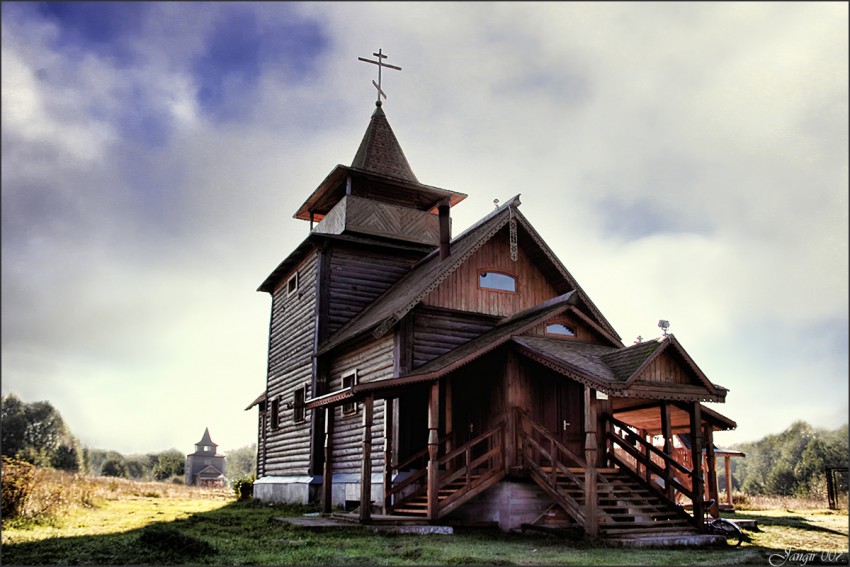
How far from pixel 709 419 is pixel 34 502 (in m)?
16.1

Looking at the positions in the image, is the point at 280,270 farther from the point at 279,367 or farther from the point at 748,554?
the point at 748,554

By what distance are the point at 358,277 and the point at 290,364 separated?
4.12m

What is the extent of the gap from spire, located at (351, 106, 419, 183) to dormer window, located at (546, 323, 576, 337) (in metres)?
10.0

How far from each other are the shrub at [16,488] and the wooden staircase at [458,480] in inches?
287

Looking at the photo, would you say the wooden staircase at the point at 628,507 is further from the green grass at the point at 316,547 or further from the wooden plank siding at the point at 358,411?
the wooden plank siding at the point at 358,411

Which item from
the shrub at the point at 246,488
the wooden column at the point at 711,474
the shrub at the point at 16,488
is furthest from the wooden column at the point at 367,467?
the shrub at the point at 246,488

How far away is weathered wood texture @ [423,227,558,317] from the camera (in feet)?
61.9

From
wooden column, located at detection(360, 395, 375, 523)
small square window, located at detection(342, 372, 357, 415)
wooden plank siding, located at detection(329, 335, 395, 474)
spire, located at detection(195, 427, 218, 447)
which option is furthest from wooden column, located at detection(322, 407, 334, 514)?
spire, located at detection(195, 427, 218, 447)

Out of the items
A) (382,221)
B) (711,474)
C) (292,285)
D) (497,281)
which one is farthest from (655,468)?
(292,285)

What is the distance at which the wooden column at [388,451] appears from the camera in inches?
611

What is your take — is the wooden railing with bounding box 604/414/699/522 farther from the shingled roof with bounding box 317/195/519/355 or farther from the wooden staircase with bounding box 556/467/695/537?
the shingled roof with bounding box 317/195/519/355

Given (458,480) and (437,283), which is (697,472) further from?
(437,283)

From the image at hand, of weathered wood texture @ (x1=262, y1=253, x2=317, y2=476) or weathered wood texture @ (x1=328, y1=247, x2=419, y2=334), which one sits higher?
weathered wood texture @ (x1=328, y1=247, x2=419, y2=334)

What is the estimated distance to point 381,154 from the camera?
2630 cm
